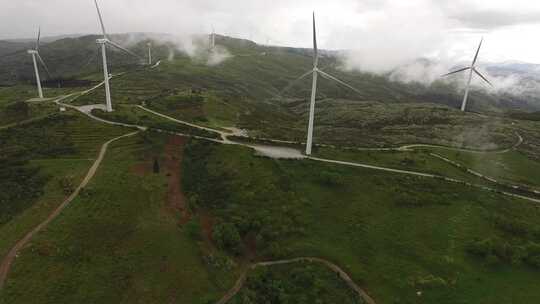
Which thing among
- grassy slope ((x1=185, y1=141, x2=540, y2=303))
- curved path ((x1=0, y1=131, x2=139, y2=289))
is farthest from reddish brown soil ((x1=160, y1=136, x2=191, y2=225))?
curved path ((x1=0, y1=131, x2=139, y2=289))

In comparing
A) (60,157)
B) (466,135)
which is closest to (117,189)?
(60,157)

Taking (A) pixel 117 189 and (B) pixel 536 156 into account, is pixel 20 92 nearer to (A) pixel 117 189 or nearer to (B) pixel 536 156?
(A) pixel 117 189

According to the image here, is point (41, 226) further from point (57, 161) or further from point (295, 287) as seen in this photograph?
point (295, 287)

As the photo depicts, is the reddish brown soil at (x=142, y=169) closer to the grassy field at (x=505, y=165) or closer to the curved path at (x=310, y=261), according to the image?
the curved path at (x=310, y=261)

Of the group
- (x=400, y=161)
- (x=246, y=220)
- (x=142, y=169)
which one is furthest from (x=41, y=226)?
(x=400, y=161)

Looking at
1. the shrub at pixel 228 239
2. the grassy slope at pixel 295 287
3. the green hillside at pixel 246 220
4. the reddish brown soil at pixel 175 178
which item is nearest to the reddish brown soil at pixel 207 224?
the green hillside at pixel 246 220

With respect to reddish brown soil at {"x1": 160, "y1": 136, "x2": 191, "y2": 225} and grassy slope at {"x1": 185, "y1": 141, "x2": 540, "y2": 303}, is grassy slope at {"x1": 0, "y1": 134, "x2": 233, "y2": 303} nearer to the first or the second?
reddish brown soil at {"x1": 160, "y1": 136, "x2": 191, "y2": 225}
